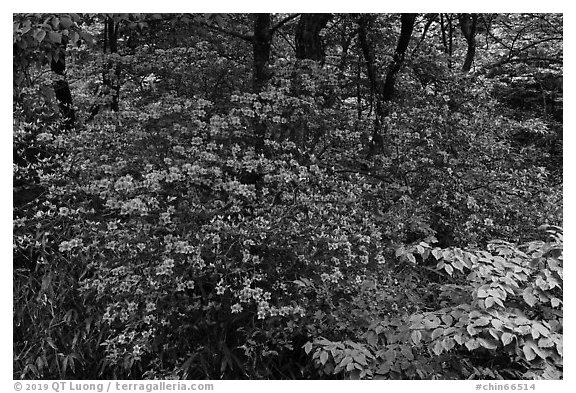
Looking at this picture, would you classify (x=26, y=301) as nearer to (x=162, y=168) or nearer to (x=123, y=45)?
(x=162, y=168)

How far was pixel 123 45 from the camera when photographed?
14.1 ft

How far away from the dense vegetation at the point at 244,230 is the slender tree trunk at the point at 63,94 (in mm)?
23

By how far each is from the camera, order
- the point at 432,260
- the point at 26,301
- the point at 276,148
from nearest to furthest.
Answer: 1. the point at 276,148
2. the point at 26,301
3. the point at 432,260

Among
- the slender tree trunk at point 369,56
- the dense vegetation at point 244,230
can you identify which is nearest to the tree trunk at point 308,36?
the dense vegetation at point 244,230

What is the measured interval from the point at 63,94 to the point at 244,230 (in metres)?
2.22

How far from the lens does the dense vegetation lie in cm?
242

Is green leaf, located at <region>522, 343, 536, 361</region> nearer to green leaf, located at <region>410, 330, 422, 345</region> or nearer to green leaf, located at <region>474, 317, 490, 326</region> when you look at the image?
green leaf, located at <region>474, 317, 490, 326</region>

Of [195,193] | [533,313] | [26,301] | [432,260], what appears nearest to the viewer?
[533,313]

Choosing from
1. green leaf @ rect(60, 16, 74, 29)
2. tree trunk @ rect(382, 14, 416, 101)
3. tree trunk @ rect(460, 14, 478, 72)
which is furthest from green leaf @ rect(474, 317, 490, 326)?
tree trunk @ rect(460, 14, 478, 72)

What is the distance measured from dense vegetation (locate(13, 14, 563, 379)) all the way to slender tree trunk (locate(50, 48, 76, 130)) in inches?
0.9

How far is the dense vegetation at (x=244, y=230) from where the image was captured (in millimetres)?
2418
